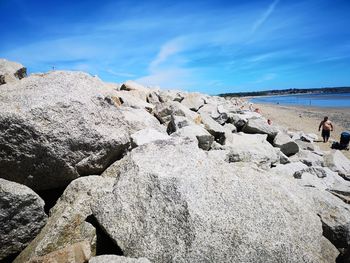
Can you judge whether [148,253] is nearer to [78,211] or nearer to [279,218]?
[78,211]

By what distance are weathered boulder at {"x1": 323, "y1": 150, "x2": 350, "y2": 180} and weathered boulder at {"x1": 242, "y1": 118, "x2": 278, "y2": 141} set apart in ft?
6.18

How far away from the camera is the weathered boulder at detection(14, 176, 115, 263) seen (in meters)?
3.24

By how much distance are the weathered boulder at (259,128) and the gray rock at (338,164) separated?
1.88 metres

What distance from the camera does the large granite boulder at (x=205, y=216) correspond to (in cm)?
297

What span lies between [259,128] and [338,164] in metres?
2.71

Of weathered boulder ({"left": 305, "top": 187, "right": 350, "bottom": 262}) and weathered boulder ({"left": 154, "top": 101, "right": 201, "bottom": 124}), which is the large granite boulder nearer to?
weathered boulder ({"left": 305, "top": 187, "right": 350, "bottom": 262})

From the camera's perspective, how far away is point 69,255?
2.94 metres

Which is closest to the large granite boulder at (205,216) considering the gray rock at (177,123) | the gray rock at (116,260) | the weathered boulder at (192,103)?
the gray rock at (116,260)

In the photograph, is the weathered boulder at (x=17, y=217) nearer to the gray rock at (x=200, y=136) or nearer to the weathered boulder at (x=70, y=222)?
the weathered boulder at (x=70, y=222)

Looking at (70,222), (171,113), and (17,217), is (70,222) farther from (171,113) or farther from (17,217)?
(171,113)

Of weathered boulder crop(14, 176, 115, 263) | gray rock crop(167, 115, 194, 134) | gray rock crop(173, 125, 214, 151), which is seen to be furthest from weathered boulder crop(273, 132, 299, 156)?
weathered boulder crop(14, 176, 115, 263)

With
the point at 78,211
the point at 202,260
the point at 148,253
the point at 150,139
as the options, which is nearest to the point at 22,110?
the point at 78,211

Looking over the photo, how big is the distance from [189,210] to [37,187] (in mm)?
2236

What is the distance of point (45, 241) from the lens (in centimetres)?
323
